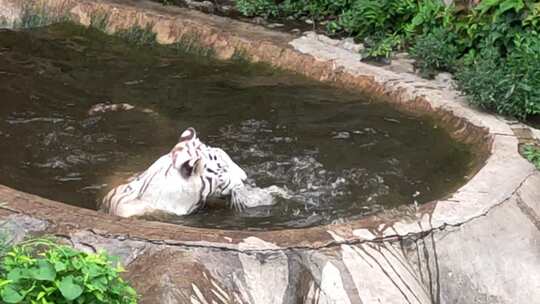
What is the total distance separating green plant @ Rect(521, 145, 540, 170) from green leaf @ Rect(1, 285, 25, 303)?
10.5 feet

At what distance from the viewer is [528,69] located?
6383mm

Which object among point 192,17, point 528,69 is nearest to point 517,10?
point 528,69

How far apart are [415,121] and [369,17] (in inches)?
76.9

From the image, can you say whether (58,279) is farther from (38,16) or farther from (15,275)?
(38,16)

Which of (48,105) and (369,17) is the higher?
(369,17)

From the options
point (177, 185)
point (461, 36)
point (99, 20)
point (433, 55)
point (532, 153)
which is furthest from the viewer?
point (99, 20)

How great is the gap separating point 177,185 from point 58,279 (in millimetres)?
1861

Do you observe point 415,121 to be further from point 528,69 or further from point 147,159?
point 147,159

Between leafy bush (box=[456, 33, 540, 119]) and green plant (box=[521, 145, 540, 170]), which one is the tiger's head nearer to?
green plant (box=[521, 145, 540, 170])

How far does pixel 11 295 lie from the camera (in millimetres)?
3104

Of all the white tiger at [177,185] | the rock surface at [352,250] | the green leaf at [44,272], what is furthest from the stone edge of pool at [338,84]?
the green leaf at [44,272]

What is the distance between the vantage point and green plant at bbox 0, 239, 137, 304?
10.3ft

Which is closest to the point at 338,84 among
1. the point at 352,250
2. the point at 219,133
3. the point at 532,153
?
the point at 219,133

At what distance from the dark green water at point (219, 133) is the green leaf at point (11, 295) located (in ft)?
6.24
